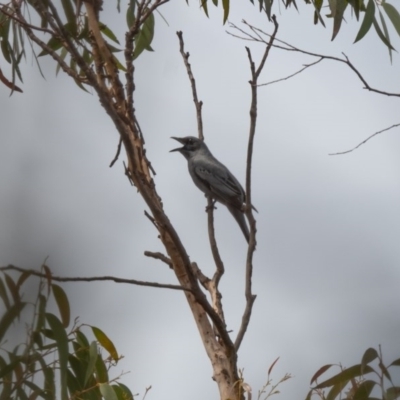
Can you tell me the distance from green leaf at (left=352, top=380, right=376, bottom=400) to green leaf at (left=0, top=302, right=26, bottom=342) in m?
1.17

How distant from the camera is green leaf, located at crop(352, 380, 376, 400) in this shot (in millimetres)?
1466

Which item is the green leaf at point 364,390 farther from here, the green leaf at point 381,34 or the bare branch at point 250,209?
the green leaf at point 381,34

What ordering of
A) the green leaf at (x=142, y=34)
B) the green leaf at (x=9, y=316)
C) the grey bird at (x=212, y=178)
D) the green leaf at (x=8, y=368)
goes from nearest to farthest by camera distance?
the green leaf at (x=9, y=316) → the green leaf at (x=8, y=368) → the green leaf at (x=142, y=34) → the grey bird at (x=212, y=178)

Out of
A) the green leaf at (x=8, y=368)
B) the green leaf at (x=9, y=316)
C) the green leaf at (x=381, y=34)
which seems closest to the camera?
the green leaf at (x=9, y=316)

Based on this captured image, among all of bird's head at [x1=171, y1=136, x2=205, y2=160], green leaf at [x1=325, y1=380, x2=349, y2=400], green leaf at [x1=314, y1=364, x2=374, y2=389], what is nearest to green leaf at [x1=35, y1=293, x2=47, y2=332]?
green leaf at [x1=314, y1=364, x2=374, y2=389]

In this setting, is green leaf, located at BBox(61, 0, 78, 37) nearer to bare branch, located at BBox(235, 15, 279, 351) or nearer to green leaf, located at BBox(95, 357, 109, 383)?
bare branch, located at BBox(235, 15, 279, 351)

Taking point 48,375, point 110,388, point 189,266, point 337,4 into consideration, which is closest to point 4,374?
A: point 48,375

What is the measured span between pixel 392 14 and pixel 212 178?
1.75m

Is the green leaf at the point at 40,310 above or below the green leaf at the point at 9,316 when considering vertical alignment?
above

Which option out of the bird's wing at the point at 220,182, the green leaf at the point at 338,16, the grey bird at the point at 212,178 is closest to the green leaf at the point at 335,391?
the green leaf at the point at 338,16

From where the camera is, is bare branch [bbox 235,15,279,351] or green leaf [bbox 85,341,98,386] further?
bare branch [bbox 235,15,279,351]

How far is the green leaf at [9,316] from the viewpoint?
1.26 ft

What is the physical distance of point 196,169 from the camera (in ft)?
13.4

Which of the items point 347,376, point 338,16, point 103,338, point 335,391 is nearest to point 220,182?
point 338,16
